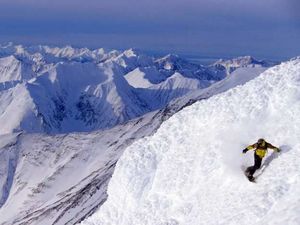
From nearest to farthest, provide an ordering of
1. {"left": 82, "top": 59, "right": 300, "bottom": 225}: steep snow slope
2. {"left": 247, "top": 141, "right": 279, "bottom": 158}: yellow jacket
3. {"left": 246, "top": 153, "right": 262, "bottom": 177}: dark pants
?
{"left": 82, "top": 59, "right": 300, "bottom": 225}: steep snow slope, {"left": 247, "top": 141, "right": 279, "bottom": 158}: yellow jacket, {"left": 246, "top": 153, "right": 262, "bottom": 177}: dark pants

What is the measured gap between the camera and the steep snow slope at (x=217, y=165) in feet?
80.6

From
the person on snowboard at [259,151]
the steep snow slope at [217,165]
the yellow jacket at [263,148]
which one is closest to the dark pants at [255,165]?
the person on snowboard at [259,151]

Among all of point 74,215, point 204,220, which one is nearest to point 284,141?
point 204,220

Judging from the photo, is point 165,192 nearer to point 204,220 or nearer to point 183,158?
point 183,158

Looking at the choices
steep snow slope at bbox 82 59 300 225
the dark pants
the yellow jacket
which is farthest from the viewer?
the dark pants

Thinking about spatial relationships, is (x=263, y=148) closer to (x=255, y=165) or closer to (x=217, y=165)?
(x=255, y=165)

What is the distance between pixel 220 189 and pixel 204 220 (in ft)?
7.17

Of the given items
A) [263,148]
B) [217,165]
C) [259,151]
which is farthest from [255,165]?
[217,165]

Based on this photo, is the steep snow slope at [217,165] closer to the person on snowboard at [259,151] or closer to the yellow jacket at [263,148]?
the person on snowboard at [259,151]

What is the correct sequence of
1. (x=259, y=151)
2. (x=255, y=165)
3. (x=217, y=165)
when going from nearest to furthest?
(x=259, y=151), (x=255, y=165), (x=217, y=165)

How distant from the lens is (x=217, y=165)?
29375mm

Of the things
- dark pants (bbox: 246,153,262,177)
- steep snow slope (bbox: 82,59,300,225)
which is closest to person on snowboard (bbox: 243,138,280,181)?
dark pants (bbox: 246,153,262,177)

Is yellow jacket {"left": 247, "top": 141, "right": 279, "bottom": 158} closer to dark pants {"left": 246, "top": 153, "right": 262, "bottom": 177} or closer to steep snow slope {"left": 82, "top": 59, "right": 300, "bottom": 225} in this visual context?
dark pants {"left": 246, "top": 153, "right": 262, "bottom": 177}

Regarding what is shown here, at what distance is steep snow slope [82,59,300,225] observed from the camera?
967 inches
